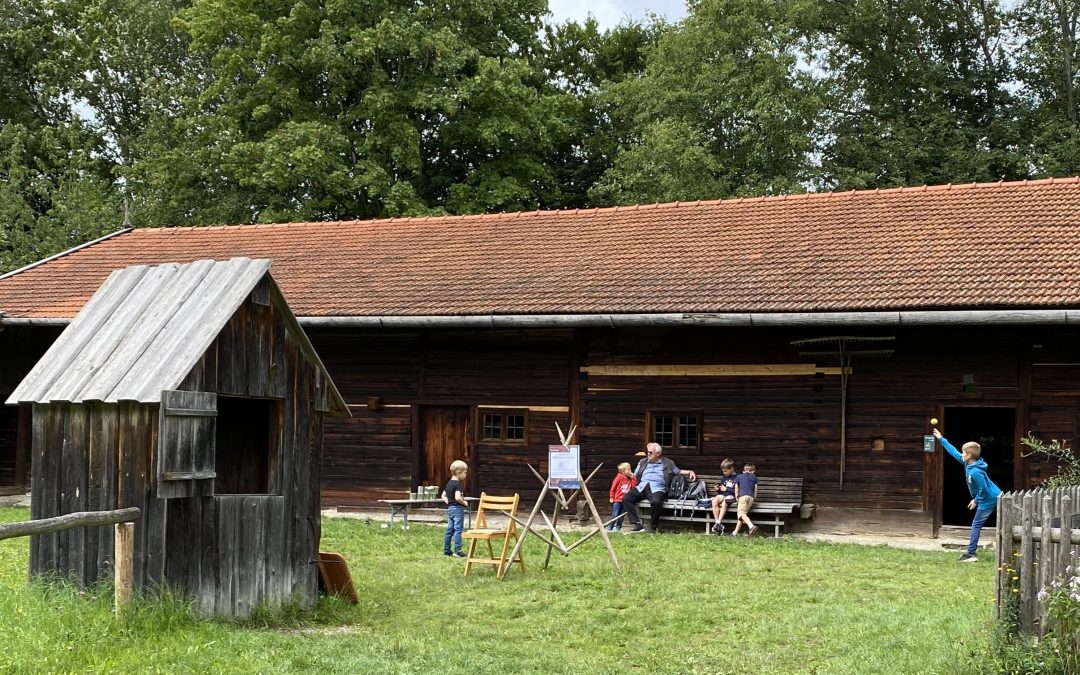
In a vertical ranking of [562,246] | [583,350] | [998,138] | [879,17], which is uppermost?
[879,17]

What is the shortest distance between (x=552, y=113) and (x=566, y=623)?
2414 centimetres

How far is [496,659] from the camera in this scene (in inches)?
334

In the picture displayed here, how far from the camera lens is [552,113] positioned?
32.7 meters

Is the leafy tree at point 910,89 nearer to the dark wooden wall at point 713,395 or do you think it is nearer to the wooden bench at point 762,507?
the dark wooden wall at point 713,395

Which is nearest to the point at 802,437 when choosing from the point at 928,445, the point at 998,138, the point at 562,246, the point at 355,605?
the point at 928,445


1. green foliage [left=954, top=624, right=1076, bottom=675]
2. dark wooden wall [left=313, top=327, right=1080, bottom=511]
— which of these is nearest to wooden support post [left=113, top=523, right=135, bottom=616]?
green foliage [left=954, top=624, right=1076, bottom=675]

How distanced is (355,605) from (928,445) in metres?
8.80

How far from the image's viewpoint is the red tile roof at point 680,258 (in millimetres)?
16703

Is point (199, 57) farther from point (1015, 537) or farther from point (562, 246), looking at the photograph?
point (1015, 537)

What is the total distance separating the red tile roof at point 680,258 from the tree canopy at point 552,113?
21.9 feet

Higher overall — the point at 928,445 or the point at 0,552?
the point at 928,445

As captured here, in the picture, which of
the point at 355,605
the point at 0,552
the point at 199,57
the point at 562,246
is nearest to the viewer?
the point at 355,605

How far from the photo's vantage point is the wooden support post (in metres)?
8.29

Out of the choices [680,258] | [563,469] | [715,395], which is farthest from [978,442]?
[563,469]
